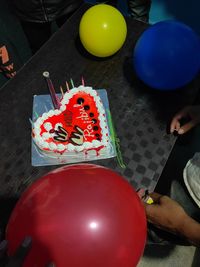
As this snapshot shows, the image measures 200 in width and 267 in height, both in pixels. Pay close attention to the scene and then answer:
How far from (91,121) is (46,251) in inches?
22.3

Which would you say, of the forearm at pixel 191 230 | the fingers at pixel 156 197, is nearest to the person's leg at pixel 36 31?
the fingers at pixel 156 197

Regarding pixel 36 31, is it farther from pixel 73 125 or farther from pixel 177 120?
pixel 177 120

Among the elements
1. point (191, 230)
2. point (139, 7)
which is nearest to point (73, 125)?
point (191, 230)

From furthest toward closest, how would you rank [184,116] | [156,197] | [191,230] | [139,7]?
[139,7]
[184,116]
[156,197]
[191,230]

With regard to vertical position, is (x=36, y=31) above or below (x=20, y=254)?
below

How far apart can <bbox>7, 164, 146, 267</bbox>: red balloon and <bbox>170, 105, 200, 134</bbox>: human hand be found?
0.49m

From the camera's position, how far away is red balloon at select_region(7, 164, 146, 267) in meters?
0.53

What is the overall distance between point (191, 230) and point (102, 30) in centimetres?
72

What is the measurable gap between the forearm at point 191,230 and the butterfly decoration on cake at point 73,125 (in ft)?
1.12

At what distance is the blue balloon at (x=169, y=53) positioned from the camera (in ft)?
3.17

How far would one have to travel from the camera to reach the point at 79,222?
1.78 feet

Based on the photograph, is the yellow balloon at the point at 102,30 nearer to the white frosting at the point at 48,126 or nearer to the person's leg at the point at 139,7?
the white frosting at the point at 48,126

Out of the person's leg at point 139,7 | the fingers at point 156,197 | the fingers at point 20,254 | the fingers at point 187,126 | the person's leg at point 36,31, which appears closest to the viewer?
the fingers at point 20,254

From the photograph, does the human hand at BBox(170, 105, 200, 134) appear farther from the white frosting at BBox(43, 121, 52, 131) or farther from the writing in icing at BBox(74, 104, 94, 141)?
the white frosting at BBox(43, 121, 52, 131)
